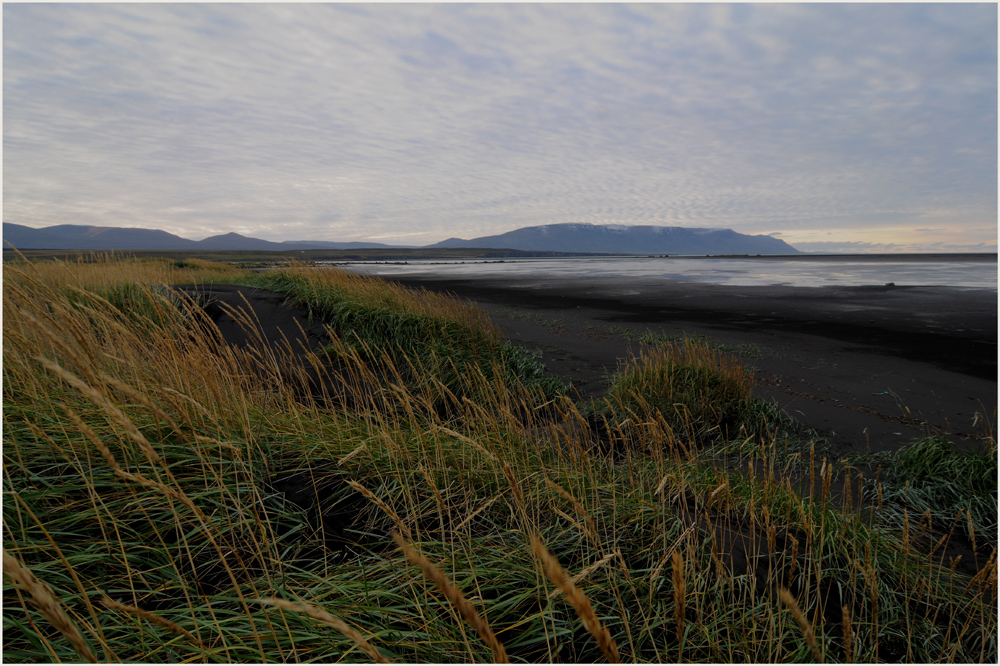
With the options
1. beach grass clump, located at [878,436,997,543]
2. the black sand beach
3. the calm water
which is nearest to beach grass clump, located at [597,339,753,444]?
the black sand beach

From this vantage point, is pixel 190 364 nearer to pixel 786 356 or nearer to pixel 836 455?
pixel 836 455

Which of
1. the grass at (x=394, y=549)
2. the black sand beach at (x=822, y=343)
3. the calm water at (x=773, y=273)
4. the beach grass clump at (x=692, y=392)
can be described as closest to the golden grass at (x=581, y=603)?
the grass at (x=394, y=549)

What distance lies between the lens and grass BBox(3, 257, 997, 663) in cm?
175

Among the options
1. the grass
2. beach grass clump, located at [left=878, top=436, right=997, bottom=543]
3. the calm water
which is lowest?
beach grass clump, located at [left=878, top=436, right=997, bottom=543]

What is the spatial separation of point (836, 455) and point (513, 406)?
349cm

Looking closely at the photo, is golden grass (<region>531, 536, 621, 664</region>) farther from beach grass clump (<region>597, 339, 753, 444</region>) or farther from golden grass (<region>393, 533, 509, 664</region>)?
beach grass clump (<region>597, 339, 753, 444</region>)

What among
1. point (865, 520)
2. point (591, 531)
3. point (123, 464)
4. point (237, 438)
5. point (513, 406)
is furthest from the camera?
point (513, 406)

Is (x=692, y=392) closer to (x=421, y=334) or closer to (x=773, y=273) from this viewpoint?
(x=421, y=334)

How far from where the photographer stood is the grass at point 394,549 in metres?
1.75

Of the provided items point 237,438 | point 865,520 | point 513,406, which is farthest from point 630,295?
point 237,438

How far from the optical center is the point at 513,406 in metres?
6.17

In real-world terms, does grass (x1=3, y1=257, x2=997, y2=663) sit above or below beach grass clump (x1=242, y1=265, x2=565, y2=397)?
below

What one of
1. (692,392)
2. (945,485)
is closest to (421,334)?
(692,392)

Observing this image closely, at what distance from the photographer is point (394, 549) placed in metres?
2.31
